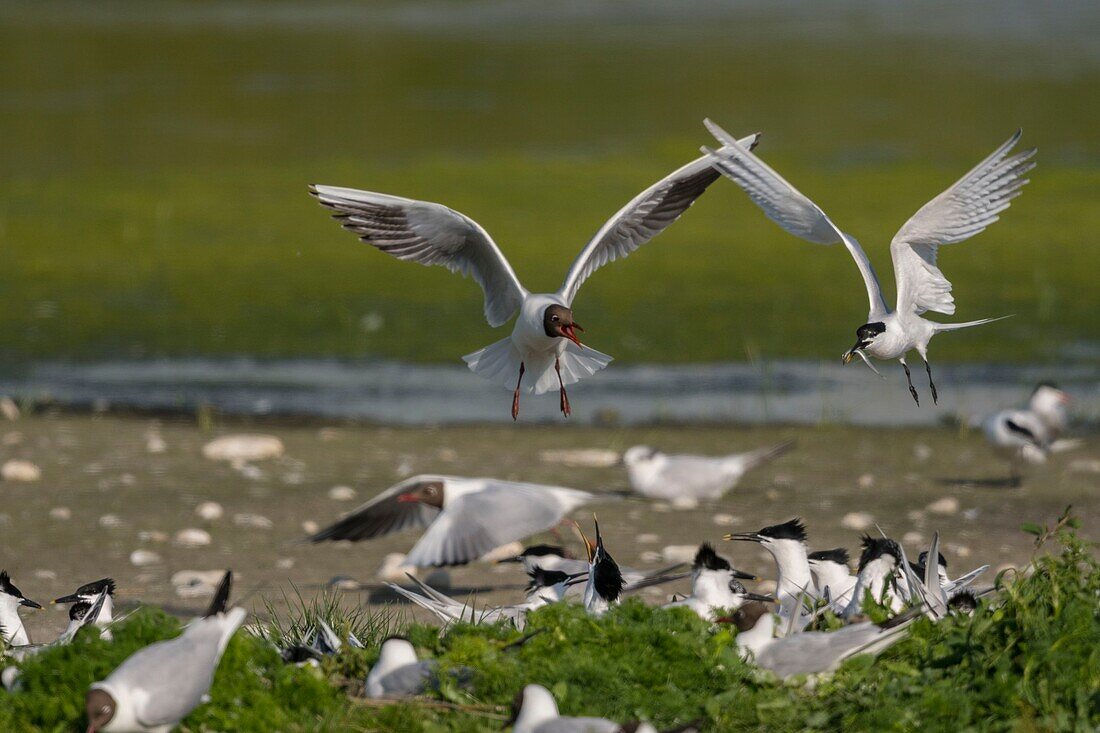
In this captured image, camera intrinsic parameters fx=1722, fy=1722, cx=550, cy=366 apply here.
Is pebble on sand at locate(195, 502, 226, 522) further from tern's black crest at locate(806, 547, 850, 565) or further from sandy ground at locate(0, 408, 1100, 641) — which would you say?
tern's black crest at locate(806, 547, 850, 565)

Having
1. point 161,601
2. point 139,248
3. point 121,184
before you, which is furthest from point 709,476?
point 121,184

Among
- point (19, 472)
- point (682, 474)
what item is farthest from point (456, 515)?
point (19, 472)

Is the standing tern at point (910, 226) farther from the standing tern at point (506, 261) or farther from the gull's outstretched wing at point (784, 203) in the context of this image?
the standing tern at point (506, 261)

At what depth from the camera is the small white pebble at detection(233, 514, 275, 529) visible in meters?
8.59

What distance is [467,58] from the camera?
96.0 feet

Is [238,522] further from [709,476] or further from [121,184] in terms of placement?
[121,184]

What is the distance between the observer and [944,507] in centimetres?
888

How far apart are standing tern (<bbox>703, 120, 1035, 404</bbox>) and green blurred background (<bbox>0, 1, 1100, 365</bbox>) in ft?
23.3

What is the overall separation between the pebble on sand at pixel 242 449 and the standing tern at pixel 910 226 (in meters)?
4.85

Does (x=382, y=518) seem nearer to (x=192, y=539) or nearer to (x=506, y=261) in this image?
(x=192, y=539)

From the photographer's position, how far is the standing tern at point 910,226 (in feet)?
17.7

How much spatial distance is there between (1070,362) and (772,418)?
9.09 feet

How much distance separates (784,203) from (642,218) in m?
1.62

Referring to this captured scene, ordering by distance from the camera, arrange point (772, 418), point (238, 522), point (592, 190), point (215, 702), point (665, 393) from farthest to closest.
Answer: point (592, 190) → point (665, 393) → point (772, 418) → point (238, 522) → point (215, 702)
